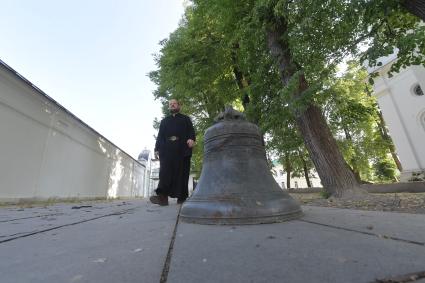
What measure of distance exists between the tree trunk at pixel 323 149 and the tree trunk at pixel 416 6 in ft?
6.61

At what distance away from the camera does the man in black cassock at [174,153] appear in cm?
473

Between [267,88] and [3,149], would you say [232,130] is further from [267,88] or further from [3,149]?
[3,149]

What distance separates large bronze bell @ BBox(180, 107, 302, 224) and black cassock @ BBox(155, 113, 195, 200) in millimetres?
1963

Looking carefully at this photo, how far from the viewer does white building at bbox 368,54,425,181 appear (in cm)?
1558

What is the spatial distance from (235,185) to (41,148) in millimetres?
8271

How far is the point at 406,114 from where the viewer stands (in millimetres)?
16719

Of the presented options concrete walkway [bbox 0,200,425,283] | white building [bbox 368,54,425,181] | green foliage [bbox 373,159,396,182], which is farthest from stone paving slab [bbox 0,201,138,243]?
green foliage [bbox 373,159,396,182]

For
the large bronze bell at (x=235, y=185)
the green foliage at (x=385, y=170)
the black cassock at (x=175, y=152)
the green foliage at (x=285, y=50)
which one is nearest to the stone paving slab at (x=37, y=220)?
the black cassock at (x=175, y=152)

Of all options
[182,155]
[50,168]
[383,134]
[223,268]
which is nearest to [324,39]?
[182,155]

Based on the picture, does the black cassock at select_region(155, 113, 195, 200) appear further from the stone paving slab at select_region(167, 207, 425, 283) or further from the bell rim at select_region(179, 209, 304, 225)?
the stone paving slab at select_region(167, 207, 425, 283)

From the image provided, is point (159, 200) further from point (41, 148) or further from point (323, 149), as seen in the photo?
point (41, 148)

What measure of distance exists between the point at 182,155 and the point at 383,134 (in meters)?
22.2

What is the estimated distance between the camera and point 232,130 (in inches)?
108

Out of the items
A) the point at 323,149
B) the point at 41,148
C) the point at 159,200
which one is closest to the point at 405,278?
the point at 159,200
